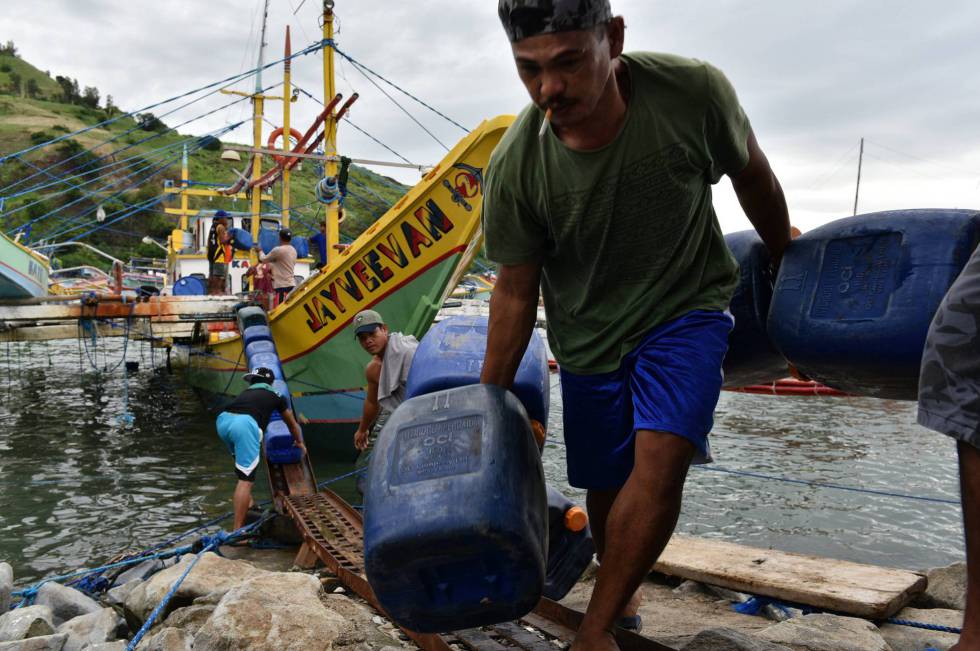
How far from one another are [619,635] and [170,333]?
14.8m

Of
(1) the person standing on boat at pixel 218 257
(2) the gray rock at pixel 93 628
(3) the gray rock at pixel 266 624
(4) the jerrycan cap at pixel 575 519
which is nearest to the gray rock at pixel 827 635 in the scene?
(4) the jerrycan cap at pixel 575 519

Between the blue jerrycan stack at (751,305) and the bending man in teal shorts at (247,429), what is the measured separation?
5151 mm

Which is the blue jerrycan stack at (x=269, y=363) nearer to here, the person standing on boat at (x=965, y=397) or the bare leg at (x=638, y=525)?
the bare leg at (x=638, y=525)

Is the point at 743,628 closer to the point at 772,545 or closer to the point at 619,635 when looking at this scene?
the point at 619,635

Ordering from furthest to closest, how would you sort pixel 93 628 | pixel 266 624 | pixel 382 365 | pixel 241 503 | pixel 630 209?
pixel 241 503
pixel 382 365
pixel 93 628
pixel 266 624
pixel 630 209

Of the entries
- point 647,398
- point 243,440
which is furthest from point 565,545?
point 243,440

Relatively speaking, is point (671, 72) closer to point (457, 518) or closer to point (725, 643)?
point (457, 518)

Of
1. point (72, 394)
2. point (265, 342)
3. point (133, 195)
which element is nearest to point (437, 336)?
point (265, 342)

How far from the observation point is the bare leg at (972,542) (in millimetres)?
1564

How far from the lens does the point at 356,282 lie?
395 inches

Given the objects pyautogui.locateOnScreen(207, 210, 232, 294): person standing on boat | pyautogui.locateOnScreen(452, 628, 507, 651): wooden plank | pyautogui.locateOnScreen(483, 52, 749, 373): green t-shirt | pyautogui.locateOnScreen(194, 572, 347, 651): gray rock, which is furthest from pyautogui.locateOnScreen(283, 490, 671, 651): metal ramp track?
pyautogui.locateOnScreen(207, 210, 232, 294): person standing on boat

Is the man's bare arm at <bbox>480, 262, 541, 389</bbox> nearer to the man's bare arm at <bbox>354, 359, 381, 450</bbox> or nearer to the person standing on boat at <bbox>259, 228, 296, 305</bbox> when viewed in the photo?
the man's bare arm at <bbox>354, 359, 381, 450</bbox>

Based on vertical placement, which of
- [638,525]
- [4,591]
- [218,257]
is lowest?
[4,591]

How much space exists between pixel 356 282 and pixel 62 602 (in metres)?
5.85
